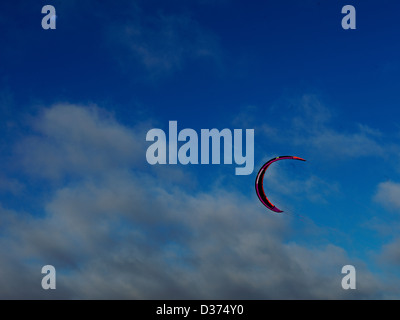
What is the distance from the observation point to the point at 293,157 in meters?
55.3
